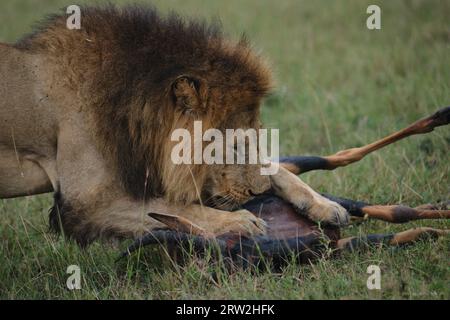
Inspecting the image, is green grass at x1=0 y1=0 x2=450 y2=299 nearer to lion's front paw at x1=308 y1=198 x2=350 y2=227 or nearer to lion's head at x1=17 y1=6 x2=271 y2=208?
lion's front paw at x1=308 y1=198 x2=350 y2=227

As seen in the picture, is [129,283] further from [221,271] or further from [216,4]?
[216,4]

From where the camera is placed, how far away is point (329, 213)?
157 inches

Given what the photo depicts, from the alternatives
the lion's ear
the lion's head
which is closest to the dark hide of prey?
the lion's head

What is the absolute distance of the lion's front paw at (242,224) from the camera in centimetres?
380

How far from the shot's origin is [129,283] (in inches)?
152

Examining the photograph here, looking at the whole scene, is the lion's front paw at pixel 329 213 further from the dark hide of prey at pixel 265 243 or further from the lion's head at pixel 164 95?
the lion's head at pixel 164 95

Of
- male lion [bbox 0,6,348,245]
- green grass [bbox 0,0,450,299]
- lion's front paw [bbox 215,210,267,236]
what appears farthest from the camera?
male lion [bbox 0,6,348,245]

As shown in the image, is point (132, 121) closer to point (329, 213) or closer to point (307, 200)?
point (307, 200)

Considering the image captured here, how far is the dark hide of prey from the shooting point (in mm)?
3732

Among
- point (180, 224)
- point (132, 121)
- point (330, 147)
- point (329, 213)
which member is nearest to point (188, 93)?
point (132, 121)

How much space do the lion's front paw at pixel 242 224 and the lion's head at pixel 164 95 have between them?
157 mm

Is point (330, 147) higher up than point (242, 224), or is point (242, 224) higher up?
point (330, 147)

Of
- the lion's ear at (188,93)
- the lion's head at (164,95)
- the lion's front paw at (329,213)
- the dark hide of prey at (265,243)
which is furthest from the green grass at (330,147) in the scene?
the lion's ear at (188,93)

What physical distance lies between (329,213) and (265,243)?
46cm
